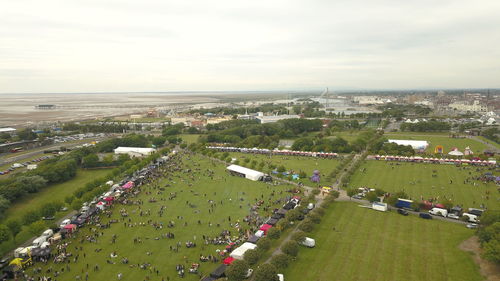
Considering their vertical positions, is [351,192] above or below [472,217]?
above

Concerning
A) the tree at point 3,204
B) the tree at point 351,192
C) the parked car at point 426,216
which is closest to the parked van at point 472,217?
the parked car at point 426,216

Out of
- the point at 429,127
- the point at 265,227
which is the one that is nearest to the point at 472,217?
the point at 265,227

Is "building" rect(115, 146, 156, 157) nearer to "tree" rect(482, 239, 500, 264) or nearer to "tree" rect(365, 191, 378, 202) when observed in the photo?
"tree" rect(365, 191, 378, 202)

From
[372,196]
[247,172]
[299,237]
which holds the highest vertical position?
[372,196]

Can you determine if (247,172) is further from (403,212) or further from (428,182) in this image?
(428,182)

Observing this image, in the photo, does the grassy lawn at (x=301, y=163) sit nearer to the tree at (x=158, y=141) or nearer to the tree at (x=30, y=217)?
the tree at (x=158, y=141)

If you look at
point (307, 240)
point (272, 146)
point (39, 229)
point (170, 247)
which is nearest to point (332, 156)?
point (272, 146)

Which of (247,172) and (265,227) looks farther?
(247,172)

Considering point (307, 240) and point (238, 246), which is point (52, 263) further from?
point (307, 240)
